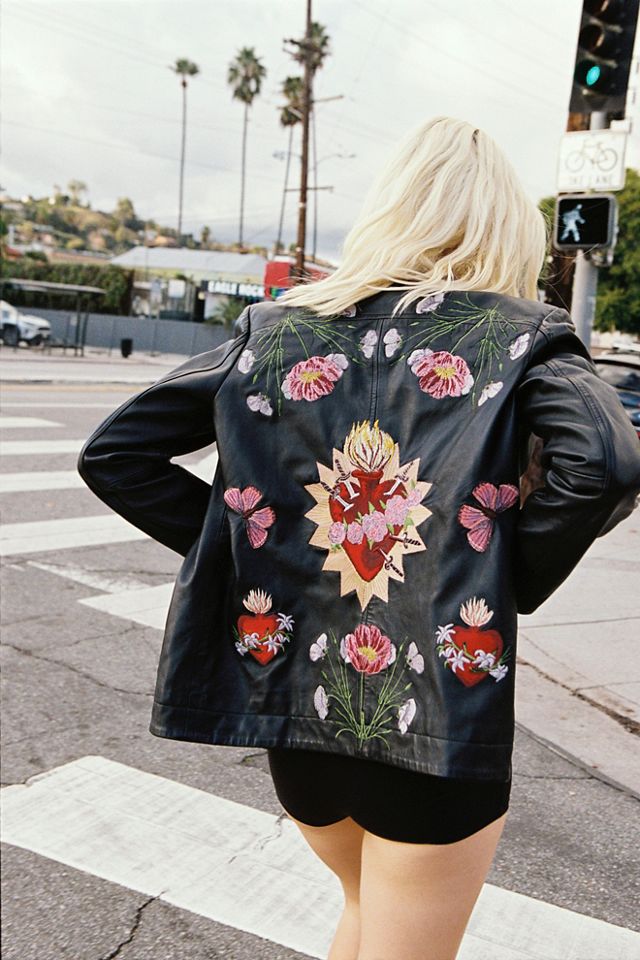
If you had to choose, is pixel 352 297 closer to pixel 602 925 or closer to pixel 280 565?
pixel 280 565

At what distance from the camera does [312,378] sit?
1705 millimetres

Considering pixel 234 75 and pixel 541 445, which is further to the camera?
pixel 234 75

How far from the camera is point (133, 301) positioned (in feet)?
171

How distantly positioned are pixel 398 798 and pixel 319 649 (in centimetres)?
28

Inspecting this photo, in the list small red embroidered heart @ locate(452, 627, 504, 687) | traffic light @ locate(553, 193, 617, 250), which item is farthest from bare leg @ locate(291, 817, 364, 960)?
traffic light @ locate(553, 193, 617, 250)

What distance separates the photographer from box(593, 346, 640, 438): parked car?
40.6ft

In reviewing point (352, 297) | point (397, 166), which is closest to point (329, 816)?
point (352, 297)

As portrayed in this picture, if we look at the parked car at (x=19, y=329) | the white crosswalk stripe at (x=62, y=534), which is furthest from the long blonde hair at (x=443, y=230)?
the parked car at (x=19, y=329)

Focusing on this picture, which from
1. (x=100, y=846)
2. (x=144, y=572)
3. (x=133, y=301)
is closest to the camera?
(x=100, y=846)

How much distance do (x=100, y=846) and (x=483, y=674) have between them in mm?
2083

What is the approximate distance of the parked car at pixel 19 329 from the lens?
32.5 metres

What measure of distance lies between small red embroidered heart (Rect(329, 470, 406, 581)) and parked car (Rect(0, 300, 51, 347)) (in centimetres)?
3275

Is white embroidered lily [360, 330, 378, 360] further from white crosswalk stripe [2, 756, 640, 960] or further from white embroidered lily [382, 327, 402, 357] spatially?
white crosswalk stripe [2, 756, 640, 960]

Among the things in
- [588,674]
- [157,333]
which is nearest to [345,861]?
[588,674]
